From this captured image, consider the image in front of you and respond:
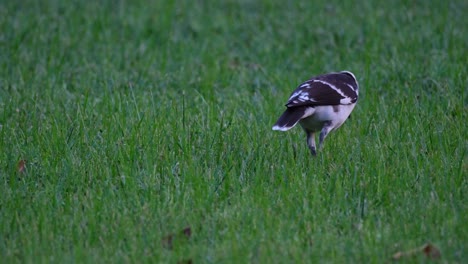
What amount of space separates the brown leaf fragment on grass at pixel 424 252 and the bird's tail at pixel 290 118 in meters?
1.91

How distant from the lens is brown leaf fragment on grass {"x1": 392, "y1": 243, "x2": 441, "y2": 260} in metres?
5.10

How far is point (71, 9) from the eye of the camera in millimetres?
12734

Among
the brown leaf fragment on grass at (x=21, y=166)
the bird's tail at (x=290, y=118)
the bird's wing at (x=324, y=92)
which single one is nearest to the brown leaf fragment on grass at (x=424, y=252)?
the bird's tail at (x=290, y=118)

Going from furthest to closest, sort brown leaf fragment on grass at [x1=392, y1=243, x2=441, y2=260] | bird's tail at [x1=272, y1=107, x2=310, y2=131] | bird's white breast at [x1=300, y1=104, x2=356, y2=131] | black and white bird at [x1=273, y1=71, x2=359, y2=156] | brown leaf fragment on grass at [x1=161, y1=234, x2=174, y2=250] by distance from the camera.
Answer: bird's white breast at [x1=300, y1=104, x2=356, y2=131], black and white bird at [x1=273, y1=71, x2=359, y2=156], bird's tail at [x1=272, y1=107, x2=310, y2=131], brown leaf fragment on grass at [x1=161, y1=234, x2=174, y2=250], brown leaf fragment on grass at [x1=392, y1=243, x2=441, y2=260]

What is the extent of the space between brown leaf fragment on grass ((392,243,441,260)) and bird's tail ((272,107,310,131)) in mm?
1911

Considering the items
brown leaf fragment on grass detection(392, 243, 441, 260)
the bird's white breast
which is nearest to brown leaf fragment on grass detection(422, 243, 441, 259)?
brown leaf fragment on grass detection(392, 243, 441, 260)

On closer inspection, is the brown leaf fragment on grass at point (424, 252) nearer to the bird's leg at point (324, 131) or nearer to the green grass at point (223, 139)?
the green grass at point (223, 139)

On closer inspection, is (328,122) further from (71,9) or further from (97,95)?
(71,9)

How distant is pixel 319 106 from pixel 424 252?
2.34m

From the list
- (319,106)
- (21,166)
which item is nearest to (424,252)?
(319,106)

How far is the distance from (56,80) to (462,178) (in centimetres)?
529

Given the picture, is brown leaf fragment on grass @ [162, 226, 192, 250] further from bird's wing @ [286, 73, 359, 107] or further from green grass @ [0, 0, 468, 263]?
bird's wing @ [286, 73, 359, 107]

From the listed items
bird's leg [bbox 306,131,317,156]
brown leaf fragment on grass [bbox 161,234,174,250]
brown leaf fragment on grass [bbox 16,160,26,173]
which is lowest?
brown leaf fragment on grass [bbox 161,234,174,250]

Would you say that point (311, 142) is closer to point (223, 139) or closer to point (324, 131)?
point (324, 131)
